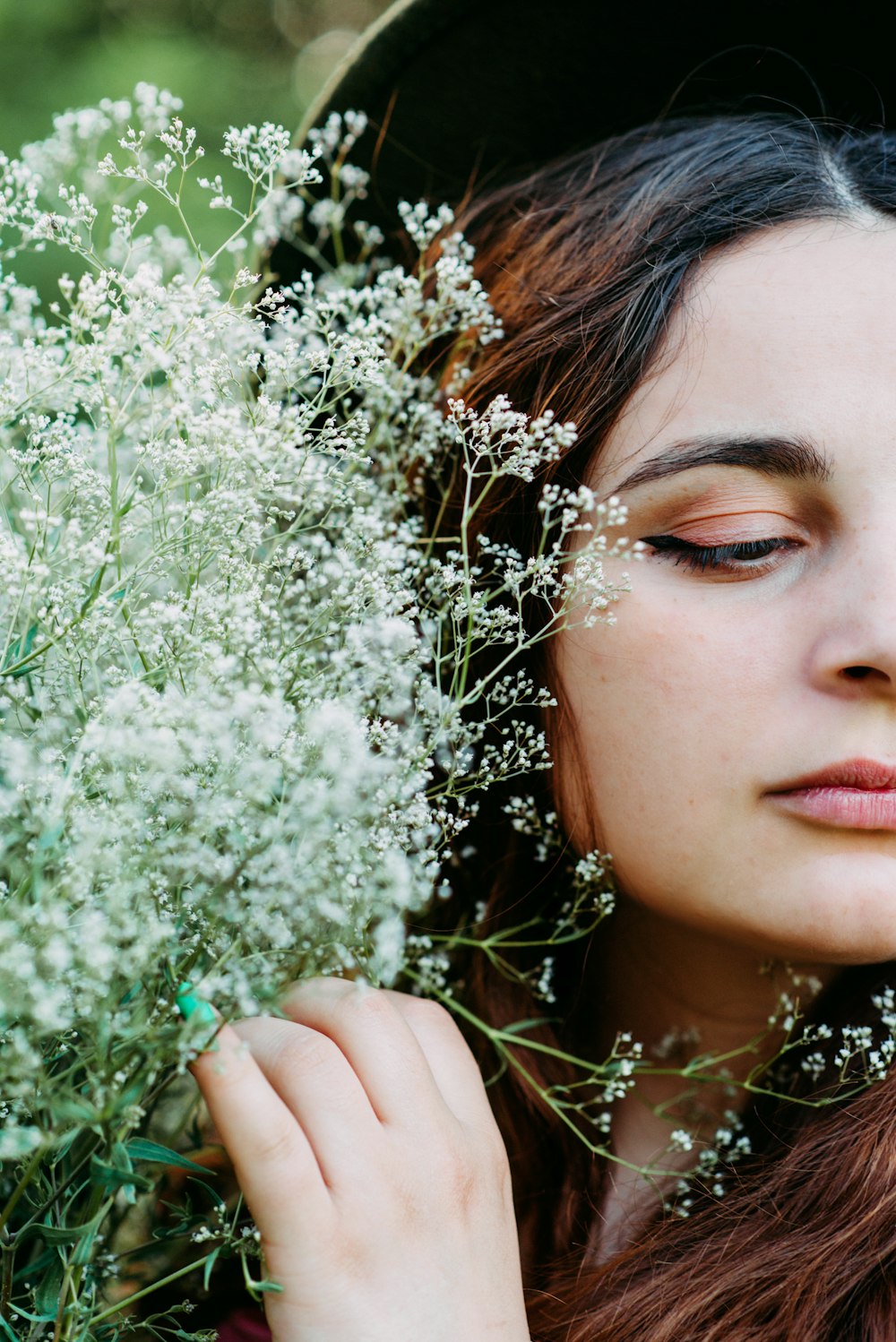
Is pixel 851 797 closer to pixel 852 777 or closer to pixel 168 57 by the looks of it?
pixel 852 777

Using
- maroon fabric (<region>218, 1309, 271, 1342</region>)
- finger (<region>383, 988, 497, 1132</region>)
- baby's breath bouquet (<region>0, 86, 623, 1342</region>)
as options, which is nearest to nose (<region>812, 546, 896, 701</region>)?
baby's breath bouquet (<region>0, 86, 623, 1342</region>)

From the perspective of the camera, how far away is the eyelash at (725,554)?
1346 mm

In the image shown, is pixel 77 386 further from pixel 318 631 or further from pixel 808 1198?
pixel 808 1198

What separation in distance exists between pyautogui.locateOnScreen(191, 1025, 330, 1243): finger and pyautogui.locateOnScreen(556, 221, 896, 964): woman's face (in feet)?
1.90

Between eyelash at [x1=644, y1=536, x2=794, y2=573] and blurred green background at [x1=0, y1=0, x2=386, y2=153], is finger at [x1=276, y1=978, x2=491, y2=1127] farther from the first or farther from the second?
blurred green background at [x1=0, y1=0, x2=386, y2=153]

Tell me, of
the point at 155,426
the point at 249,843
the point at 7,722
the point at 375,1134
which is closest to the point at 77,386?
the point at 155,426

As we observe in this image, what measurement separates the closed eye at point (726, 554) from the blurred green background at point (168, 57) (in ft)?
9.51

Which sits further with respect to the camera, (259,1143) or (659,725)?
(659,725)

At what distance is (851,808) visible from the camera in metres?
1.28

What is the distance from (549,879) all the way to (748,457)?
2.61 ft

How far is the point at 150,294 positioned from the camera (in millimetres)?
1109

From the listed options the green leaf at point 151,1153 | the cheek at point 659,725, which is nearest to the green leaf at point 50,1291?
the green leaf at point 151,1153

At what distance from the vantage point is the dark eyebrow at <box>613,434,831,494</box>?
1306mm

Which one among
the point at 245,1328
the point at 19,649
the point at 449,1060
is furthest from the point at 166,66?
the point at 245,1328
